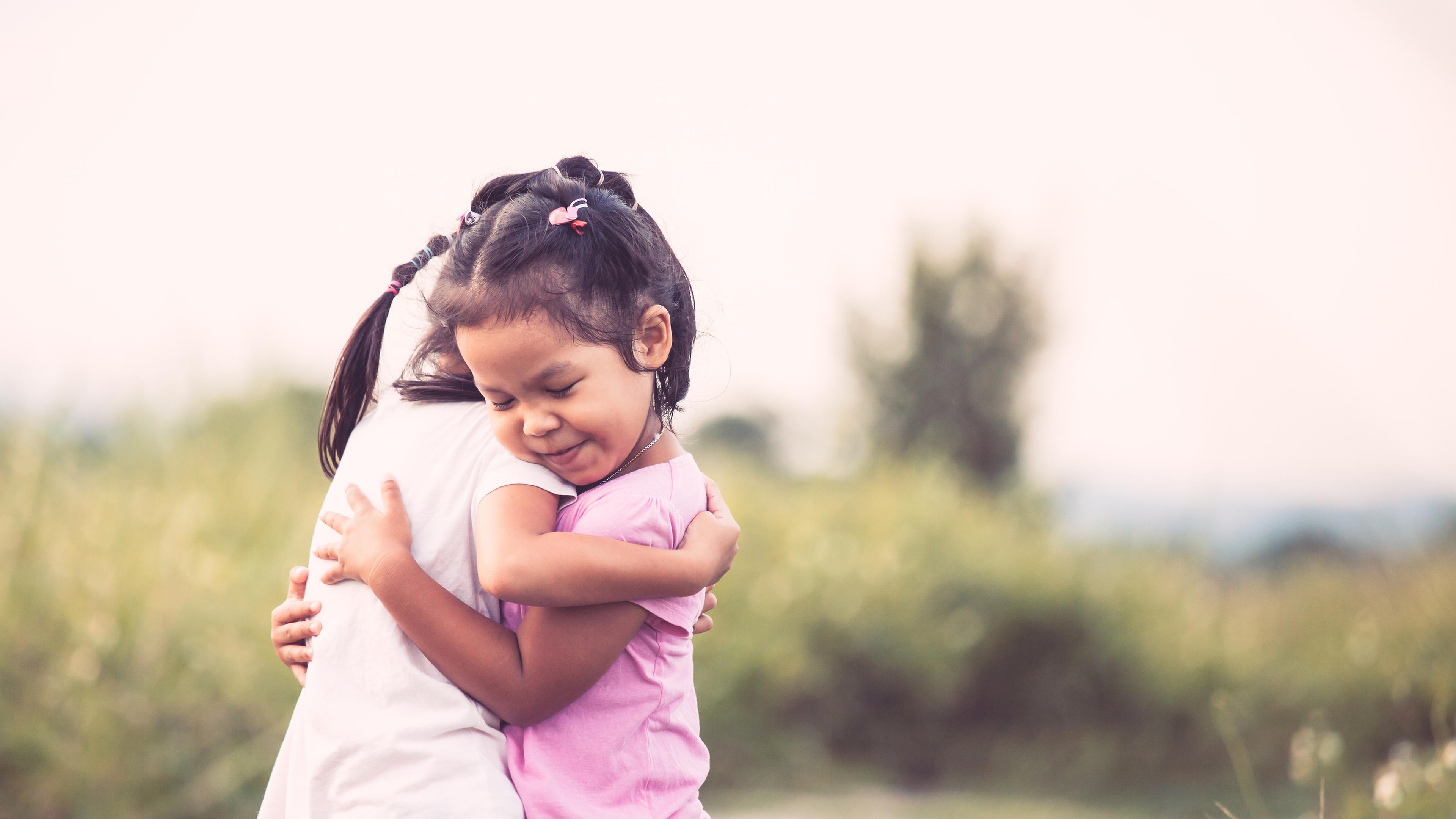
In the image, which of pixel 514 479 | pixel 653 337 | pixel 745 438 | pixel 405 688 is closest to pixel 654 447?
pixel 653 337

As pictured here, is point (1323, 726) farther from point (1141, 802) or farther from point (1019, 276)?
point (1019, 276)

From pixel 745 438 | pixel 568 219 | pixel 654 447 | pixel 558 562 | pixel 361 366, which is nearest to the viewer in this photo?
pixel 558 562

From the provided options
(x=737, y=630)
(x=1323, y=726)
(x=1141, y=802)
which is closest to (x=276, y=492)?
(x=737, y=630)

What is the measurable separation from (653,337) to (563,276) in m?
0.20

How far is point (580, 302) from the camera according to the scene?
1.52 meters

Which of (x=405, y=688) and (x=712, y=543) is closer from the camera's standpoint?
(x=405, y=688)

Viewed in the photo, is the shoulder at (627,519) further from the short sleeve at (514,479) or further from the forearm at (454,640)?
the forearm at (454,640)

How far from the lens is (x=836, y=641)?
5.35 metres

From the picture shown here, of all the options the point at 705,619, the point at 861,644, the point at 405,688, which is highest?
the point at 405,688

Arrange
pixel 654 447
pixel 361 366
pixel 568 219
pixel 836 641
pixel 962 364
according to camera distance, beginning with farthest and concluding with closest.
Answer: pixel 962 364 < pixel 836 641 < pixel 361 366 < pixel 654 447 < pixel 568 219

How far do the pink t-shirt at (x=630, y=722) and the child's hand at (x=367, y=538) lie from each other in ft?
0.64

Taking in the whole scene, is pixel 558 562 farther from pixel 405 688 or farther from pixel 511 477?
pixel 405 688

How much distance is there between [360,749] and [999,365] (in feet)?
24.7

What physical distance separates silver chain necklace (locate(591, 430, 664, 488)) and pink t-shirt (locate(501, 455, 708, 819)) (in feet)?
0.20
